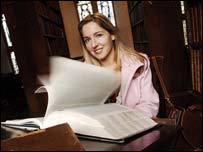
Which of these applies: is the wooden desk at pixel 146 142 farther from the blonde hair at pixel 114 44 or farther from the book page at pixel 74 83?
the blonde hair at pixel 114 44

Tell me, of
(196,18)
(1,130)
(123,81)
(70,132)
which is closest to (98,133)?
(70,132)

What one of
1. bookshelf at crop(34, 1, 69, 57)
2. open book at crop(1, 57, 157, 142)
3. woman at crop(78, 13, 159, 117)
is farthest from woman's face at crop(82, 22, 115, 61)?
bookshelf at crop(34, 1, 69, 57)

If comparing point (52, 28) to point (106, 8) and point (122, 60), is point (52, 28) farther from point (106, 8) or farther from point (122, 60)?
point (122, 60)

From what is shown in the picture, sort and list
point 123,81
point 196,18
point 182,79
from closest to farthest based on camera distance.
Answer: point 123,81, point 196,18, point 182,79

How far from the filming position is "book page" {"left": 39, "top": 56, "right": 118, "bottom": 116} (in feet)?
1.86

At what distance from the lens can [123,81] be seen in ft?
3.51

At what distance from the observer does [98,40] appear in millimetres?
1386

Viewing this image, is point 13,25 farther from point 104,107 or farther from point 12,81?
point 104,107

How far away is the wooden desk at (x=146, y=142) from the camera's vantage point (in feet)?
1.56

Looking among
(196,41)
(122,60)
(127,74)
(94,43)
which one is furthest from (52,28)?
(127,74)

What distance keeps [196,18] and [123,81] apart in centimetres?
122

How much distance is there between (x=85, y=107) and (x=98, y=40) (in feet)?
2.61

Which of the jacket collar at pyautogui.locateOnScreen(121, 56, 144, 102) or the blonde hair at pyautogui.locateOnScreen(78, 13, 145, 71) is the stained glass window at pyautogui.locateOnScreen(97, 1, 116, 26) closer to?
the blonde hair at pyautogui.locateOnScreen(78, 13, 145, 71)

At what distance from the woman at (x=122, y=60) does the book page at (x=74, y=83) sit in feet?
1.03
